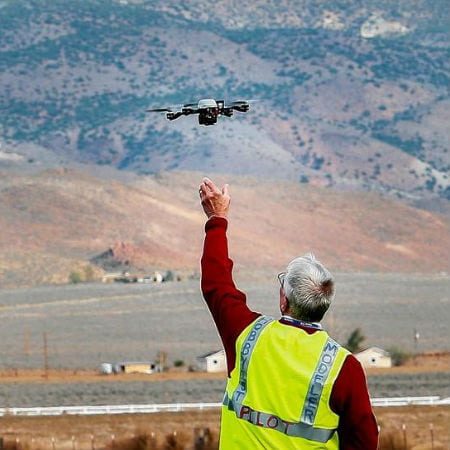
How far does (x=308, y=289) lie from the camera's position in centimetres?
595

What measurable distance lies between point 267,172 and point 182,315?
66.7 metres

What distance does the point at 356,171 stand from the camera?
555 feet

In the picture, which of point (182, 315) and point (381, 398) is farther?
point (182, 315)

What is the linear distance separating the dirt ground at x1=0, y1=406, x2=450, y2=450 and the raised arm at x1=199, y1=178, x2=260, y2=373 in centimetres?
2356

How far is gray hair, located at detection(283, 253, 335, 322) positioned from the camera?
595 centimetres

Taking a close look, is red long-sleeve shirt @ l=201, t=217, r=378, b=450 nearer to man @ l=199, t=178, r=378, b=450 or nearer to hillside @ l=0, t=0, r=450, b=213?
man @ l=199, t=178, r=378, b=450

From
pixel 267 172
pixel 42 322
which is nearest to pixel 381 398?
pixel 42 322

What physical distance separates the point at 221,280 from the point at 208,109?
103 cm

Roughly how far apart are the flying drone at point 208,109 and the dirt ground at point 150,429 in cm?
2276

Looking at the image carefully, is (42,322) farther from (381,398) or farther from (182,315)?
(381,398)

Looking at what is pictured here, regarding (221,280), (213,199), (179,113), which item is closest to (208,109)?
(179,113)

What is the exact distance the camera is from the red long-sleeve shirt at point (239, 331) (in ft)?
18.9

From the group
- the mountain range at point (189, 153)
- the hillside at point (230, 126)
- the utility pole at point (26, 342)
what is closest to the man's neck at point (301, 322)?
the utility pole at point (26, 342)

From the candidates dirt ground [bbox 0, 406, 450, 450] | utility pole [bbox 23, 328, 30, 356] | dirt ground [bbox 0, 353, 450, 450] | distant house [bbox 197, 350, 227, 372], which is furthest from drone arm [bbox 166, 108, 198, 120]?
utility pole [bbox 23, 328, 30, 356]
